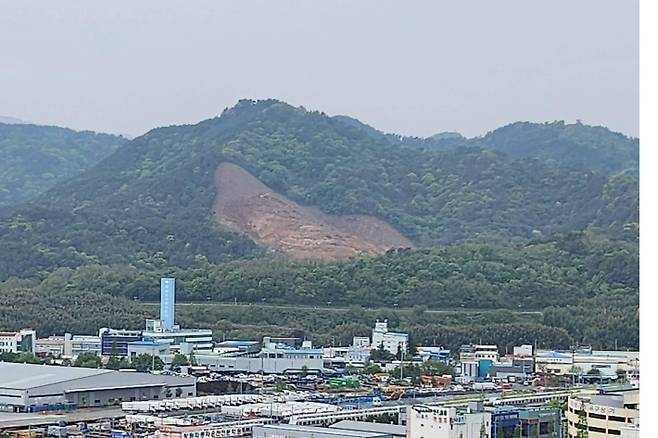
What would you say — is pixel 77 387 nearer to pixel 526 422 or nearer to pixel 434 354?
pixel 526 422

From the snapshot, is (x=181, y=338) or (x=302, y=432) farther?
(x=181, y=338)

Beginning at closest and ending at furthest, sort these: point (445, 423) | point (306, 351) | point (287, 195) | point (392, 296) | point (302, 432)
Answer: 1. point (445, 423)
2. point (302, 432)
3. point (306, 351)
4. point (392, 296)
5. point (287, 195)

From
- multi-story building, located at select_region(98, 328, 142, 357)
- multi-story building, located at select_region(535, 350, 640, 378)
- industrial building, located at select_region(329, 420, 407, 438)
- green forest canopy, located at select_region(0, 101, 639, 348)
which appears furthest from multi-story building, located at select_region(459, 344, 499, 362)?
industrial building, located at select_region(329, 420, 407, 438)

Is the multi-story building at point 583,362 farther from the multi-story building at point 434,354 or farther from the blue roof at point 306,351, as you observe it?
the blue roof at point 306,351

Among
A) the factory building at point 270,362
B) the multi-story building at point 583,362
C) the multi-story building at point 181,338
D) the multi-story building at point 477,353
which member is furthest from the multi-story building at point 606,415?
the multi-story building at point 181,338

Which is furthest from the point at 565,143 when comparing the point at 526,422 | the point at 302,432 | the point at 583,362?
the point at 302,432

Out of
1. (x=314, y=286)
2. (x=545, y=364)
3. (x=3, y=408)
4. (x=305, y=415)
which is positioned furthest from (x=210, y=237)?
(x=305, y=415)
